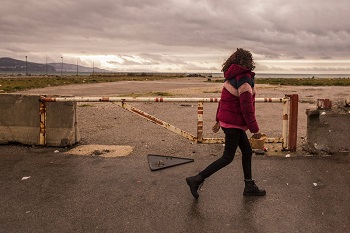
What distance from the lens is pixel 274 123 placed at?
1256 centimetres

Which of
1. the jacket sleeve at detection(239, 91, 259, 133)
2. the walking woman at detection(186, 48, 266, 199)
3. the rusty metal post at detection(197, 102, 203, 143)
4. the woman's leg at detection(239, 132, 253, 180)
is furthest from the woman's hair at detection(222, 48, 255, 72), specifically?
the rusty metal post at detection(197, 102, 203, 143)

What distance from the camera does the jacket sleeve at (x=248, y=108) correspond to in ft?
15.5

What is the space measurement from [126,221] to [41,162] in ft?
10.7

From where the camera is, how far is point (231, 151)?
5.14 metres

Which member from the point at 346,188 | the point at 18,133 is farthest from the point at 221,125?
the point at 18,133

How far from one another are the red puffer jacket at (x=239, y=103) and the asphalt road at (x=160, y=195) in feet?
3.63

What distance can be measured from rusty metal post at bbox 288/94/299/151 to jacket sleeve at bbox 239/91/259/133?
10.0ft

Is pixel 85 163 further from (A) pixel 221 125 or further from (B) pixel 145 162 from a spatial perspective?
(A) pixel 221 125

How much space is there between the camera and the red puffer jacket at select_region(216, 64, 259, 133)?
4754mm

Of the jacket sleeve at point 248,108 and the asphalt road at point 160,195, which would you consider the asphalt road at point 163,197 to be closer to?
the asphalt road at point 160,195

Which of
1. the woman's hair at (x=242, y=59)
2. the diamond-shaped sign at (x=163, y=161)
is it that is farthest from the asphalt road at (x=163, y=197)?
the woman's hair at (x=242, y=59)

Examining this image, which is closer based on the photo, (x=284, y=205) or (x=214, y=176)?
(x=284, y=205)

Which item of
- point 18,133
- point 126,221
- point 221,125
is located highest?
point 221,125

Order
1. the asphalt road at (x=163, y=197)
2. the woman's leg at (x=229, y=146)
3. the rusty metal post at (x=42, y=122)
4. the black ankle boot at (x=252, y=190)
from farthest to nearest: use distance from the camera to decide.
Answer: the rusty metal post at (x=42, y=122) < the black ankle boot at (x=252, y=190) < the woman's leg at (x=229, y=146) < the asphalt road at (x=163, y=197)
